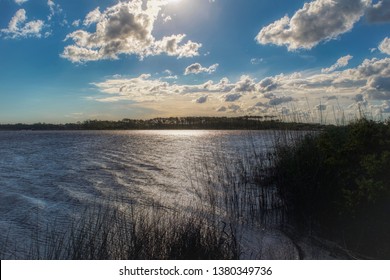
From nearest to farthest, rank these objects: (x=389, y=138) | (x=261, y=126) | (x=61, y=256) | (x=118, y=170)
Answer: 1. (x=61, y=256)
2. (x=389, y=138)
3. (x=261, y=126)
4. (x=118, y=170)

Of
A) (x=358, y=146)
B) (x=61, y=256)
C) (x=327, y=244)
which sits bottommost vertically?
(x=327, y=244)

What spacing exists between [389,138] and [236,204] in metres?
5.27

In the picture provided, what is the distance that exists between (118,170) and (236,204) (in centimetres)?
1088

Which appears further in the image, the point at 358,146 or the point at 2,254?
the point at 358,146

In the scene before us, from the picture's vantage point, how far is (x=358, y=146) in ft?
28.3

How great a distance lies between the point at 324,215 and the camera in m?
9.44

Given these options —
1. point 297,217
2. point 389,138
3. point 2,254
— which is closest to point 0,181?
point 2,254

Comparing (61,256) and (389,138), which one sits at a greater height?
(389,138)

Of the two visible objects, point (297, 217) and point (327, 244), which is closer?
point (327, 244)

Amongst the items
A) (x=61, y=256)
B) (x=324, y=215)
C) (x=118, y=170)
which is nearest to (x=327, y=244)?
(x=324, y=215)
